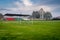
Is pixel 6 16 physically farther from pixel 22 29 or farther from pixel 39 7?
pixel 39 7

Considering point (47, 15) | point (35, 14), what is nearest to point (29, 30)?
point (35, 14)

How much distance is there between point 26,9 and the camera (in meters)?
3.58

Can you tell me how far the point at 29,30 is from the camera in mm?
3410

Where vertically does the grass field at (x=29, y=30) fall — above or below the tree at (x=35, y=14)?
below

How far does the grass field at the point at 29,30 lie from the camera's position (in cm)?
329

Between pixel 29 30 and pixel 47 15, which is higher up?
pixel 47 15

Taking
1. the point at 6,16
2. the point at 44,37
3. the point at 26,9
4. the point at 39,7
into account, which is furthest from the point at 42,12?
the point at 6,16

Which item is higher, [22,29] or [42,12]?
[42,12]

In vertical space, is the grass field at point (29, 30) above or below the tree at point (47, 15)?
below

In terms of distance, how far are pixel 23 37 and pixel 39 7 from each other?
3.18ft

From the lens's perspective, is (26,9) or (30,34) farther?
(26,9)

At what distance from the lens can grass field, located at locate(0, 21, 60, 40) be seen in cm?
329

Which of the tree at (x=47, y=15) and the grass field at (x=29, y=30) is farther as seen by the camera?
the tree at (x=47, y=15)

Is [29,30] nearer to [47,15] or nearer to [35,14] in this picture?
[35,14]
